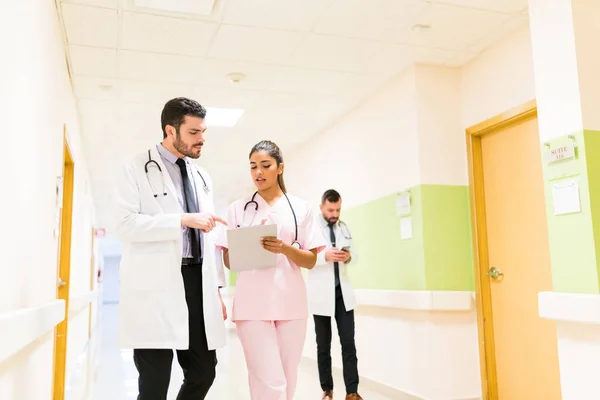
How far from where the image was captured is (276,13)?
361cm

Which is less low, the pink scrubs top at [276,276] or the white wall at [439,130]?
the white wall at [439,130]

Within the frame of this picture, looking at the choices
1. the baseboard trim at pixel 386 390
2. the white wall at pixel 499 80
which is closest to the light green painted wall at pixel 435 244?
the white wall at pixel 499 80

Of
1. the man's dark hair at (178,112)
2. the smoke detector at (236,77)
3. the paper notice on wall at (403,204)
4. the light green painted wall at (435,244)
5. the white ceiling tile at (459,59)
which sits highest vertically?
the smoke detector at (236,77)

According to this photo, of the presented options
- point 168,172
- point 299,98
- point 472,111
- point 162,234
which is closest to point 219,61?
point 299,98

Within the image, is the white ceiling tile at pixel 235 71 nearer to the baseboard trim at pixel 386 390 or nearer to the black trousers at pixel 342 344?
the black trousers at pixel 342 344

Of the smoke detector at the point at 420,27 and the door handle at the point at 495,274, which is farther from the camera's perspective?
the door handle at the point at 495,274

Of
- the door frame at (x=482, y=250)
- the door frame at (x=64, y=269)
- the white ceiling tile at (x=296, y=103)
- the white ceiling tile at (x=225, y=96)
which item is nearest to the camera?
the door frame at (x=482, y=250)

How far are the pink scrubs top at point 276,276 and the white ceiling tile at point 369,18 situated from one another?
1.64 meters

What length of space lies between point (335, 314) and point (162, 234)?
90.8 inches

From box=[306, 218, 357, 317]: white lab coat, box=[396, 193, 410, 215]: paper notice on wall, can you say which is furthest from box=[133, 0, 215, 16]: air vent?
box=[396, 193, 410, 215]: paper notice on wall

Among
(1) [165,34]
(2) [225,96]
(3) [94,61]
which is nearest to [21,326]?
(1) [165,34]

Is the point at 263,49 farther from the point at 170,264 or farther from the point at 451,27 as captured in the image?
the point at 170,264

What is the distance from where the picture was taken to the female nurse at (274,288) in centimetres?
233

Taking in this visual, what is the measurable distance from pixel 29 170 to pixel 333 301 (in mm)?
2334
